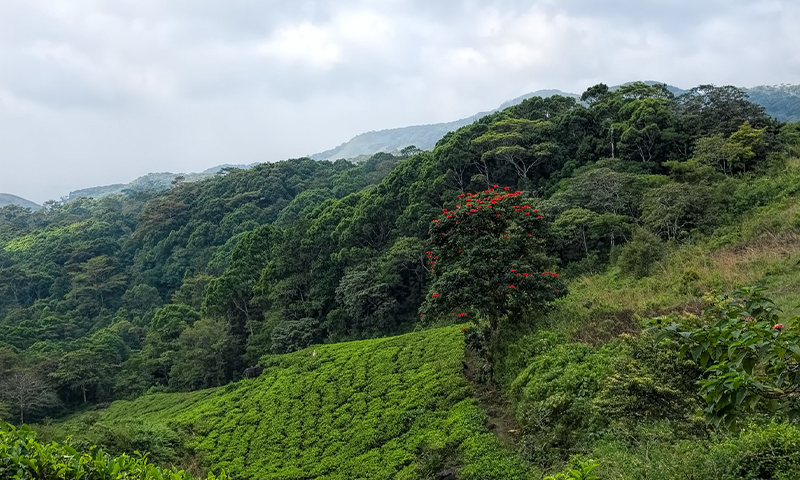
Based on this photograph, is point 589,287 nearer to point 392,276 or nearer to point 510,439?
point 510,439

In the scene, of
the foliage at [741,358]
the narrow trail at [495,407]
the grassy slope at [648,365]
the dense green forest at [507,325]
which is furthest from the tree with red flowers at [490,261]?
the foliage at [741,358]

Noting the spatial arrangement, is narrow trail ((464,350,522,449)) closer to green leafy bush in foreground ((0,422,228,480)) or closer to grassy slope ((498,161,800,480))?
grassy slope ((498,161,800,480))

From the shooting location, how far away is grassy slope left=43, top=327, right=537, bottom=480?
823 centimetres

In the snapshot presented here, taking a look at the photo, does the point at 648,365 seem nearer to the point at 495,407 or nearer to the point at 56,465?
the point at 495,407

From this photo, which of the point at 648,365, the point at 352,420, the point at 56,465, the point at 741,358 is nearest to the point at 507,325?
the point at 352,420

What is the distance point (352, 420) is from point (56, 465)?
8.88m

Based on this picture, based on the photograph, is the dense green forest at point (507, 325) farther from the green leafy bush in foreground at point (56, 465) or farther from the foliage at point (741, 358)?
the green leafy bush in foreground at point (56, 465)

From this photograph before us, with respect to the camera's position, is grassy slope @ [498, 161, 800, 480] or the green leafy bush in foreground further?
grassy slope @ [498, 161, 800, 480]

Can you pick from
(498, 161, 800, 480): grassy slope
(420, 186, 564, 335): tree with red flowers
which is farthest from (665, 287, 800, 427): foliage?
(420, 186, 564, 335): tree with red flowers

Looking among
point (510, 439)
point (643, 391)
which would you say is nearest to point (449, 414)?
point (510, 439)

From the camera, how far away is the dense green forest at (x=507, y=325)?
5.46 meters

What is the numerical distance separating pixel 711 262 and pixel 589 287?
3.11 metres

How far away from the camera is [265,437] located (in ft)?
39.0

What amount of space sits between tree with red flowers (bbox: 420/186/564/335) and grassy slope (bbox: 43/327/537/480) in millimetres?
2096
